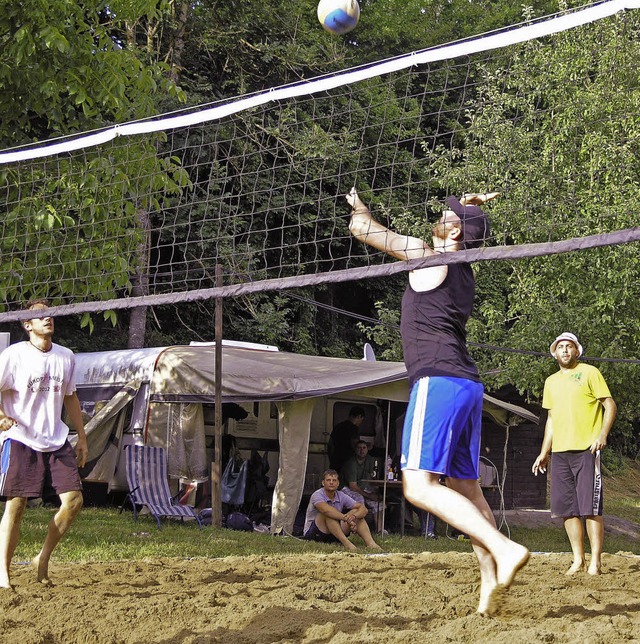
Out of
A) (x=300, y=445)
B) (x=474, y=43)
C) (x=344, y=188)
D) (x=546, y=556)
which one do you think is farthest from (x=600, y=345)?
(x=474, y=43)

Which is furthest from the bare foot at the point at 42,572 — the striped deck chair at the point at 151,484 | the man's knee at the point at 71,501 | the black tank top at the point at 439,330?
the striped deck chair at the point at 151,484

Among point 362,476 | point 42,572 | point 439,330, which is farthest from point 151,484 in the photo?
point 439,330

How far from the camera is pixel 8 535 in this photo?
18.2 ft

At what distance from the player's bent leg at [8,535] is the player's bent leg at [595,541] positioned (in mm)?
3857

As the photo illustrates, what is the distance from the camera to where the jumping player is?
4289 millimetres

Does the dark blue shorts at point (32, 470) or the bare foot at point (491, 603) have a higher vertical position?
the dark blue shorts at point (32, 470)

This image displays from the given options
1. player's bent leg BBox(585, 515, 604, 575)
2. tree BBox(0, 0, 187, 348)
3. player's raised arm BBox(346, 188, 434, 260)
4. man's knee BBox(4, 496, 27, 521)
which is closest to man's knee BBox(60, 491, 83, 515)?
man's knee BBox(4, 496, 27, 521)

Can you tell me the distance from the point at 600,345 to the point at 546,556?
671 cm

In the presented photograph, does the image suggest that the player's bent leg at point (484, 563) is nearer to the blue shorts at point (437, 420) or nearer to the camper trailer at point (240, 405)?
the blue shorts at point (437, 420)

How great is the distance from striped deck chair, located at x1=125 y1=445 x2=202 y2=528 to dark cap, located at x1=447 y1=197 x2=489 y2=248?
653 cm

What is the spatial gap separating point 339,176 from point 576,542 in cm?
312

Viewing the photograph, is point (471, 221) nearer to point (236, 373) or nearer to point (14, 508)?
point (14, 508)

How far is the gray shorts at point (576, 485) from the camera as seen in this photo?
23.1 ft

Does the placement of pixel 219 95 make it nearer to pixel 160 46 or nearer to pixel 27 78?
pixel 160 46
